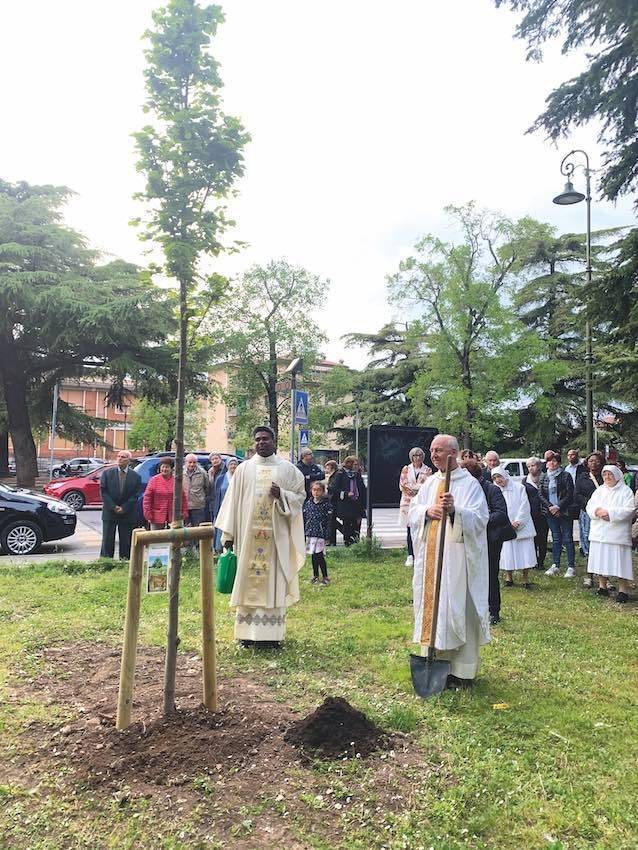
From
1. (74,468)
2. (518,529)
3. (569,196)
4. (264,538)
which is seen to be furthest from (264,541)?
(74,468)

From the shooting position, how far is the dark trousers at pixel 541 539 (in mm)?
11659

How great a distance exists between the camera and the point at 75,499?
22.9 m

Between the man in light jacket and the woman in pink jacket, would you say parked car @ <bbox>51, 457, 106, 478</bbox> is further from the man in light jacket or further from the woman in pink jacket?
the woman in pink jacket

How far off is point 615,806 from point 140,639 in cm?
461

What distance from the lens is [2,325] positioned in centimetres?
2781

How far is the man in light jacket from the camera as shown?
11.1 m

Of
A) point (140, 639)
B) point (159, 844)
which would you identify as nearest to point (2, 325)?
point (140, 639)

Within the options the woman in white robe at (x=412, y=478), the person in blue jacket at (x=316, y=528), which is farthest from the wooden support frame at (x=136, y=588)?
the woman in white robe at (x=412, y=478)

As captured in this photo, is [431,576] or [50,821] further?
[431,576]

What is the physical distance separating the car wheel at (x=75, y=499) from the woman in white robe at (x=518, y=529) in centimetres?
1717

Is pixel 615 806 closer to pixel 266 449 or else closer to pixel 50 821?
pixel 50 821

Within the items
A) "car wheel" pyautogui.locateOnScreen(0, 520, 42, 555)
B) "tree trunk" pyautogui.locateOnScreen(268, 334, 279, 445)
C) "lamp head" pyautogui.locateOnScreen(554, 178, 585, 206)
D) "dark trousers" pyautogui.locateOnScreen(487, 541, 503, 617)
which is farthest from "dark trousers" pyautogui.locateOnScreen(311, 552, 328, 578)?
"tree trunk" pyautogui.locateOnScreen(268, 334, 279, 445)

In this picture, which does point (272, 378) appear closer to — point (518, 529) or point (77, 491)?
point (77, 491)

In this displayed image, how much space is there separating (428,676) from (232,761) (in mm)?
1832
